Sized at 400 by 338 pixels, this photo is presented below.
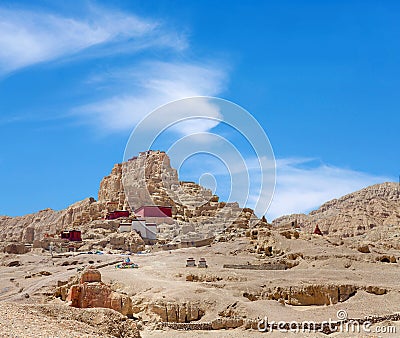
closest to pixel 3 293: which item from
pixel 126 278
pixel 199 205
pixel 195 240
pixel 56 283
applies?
pixel 56 283

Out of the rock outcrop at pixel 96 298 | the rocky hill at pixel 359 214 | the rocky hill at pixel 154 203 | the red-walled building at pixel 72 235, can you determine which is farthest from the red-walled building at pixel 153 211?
the rock outcrop at pixel 96 298

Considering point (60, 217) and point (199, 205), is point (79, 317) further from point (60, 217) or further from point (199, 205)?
point (60, 217)

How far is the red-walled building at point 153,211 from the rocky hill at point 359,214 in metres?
19.9

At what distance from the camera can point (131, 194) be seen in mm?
75375

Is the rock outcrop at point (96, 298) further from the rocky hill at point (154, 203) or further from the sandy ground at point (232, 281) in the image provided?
the rocky hill at point (154, 203)

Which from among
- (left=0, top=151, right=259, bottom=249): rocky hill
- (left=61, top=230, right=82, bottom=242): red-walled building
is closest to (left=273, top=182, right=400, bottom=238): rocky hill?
(left=0, top=151, right=259, bottom=249): rocky hill

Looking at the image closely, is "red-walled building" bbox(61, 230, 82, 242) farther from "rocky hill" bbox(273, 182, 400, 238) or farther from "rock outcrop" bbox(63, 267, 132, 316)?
"rock outcrop" bbox(63, 267, 132, 316)

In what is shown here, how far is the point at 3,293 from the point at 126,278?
807 cm

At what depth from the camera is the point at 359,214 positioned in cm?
9788

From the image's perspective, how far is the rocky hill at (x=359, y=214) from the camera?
9156 centimetres

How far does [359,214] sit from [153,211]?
47794 mm

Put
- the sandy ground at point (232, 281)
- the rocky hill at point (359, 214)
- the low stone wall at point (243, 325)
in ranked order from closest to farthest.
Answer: the low stone wall at point (243, 325)
the sandy ground at point (232, 281)
the rocky hill at point (359, 214)

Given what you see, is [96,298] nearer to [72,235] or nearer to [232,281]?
[232,281]

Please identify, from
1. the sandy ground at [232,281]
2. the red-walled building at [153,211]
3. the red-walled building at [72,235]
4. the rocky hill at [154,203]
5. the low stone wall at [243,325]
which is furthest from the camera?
the red-walled building at [153,211]
